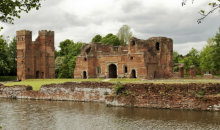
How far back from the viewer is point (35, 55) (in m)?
49.8

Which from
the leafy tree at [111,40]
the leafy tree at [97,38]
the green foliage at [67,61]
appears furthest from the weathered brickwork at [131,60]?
the leafy tree at [97,38]

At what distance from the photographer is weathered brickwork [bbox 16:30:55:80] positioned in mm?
47875

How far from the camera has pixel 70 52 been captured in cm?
6328

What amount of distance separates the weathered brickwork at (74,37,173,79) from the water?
63.8 feet

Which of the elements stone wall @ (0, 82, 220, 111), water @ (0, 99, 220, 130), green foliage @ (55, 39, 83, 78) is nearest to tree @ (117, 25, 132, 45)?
green foliage @ (55, 39, 83, 78)

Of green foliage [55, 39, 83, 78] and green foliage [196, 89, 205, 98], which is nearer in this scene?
green foliage [196, 89, 205, 98]

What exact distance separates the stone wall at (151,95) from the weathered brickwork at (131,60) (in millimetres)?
14639

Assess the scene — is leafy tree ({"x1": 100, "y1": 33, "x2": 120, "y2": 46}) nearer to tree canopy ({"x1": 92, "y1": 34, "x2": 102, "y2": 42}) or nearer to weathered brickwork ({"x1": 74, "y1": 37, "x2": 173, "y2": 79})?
tree canopy ({"x1": 92, "y1": 34, "x2": 102, "y2": 42})

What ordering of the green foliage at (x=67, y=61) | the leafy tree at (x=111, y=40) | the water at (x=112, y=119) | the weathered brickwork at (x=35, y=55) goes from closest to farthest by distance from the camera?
1. the water at (x=112, y=119)
2. the weathered brickwork at (x=35, y=55)
3. the green foliage at (x=67, y=61)
4. the leafy tree at (x=111, y=40)

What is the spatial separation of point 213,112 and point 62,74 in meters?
46.5

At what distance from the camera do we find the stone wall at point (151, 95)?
1769 cm

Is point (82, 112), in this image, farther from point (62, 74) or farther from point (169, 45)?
point (62, 74)

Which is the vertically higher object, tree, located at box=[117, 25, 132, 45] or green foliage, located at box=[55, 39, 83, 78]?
tree, located at box=[117, 25, 132, 45]

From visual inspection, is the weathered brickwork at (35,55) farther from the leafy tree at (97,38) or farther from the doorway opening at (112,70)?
the leafy tree at (97,38)
